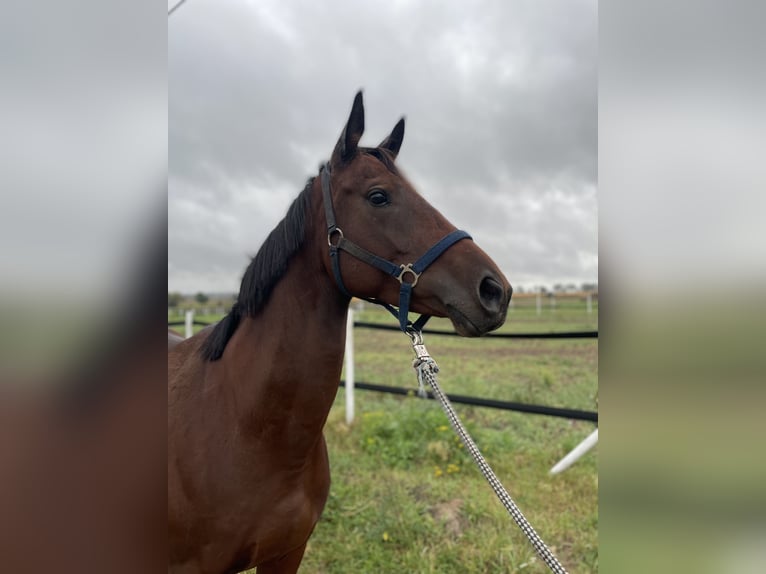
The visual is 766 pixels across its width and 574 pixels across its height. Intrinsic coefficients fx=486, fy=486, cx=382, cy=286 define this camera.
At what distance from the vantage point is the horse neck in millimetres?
1769

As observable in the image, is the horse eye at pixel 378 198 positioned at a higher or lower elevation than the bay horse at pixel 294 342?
higher

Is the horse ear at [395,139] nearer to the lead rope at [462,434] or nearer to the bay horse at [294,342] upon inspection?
the bay horse at [294,342]

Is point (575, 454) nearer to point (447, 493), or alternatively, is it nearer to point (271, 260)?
point (447, 493)

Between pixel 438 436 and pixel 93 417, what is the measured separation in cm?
457

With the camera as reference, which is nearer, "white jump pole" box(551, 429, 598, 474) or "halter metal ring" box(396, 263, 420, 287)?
"halter metal ring" box(396, 263, 420, 287)

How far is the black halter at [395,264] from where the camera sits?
5.56ft

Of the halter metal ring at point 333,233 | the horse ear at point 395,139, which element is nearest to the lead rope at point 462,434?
the halter metal ring at point 333,233

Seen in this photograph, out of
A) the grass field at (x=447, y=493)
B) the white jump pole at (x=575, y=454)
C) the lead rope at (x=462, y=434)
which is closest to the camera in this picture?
the lead rope at (x=462, y=434)

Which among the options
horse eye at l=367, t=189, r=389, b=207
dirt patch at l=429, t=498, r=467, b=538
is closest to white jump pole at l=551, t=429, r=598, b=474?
dirt patch at l=429, t=498, r=467, b=538

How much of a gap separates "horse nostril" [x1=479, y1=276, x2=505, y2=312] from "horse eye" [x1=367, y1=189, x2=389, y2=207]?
47 cm

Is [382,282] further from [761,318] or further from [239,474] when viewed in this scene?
[761,318]

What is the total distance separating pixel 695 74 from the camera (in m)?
0.55

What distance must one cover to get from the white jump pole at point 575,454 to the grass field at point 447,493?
68mm

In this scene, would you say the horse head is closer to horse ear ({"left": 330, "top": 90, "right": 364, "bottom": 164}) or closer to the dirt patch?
horse ear ({"left": 330, "top": 90, "right": 364, "bottom": 164})
